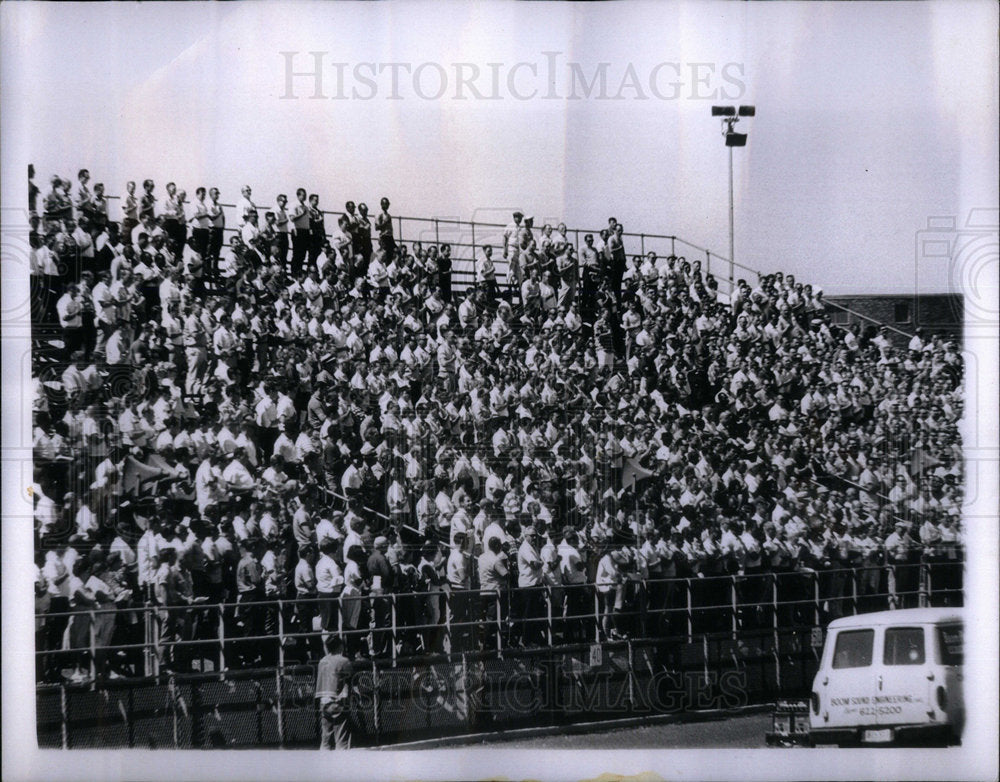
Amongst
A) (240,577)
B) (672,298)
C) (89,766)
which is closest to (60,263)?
(240,577)

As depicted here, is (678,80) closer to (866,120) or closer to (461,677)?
(866,120)

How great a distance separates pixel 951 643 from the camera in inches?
182

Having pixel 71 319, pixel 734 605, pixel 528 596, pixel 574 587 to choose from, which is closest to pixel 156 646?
pixel 71 319

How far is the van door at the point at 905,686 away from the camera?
4.53 meters

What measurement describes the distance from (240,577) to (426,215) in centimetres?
154

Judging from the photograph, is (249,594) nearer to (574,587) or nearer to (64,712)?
(64,712)

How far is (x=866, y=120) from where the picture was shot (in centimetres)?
466

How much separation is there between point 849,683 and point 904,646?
25 cm

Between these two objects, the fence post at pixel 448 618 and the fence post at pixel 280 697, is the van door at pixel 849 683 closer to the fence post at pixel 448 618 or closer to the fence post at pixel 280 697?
the fence post at pixel 448 618

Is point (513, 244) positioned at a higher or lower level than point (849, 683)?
higher

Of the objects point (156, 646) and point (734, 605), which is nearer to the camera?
point (156, 646)

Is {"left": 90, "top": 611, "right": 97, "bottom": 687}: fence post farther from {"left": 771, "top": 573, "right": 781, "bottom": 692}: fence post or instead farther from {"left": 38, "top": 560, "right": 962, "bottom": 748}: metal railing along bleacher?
{"left": 771, "top": 573, "right": 781, "bottom": 692}: fence post

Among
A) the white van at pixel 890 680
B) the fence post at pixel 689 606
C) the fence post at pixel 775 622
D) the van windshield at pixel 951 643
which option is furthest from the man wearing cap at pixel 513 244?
the van windshield at pixel 951 643

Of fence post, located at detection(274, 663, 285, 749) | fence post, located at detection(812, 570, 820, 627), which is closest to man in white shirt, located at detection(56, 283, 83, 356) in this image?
fence post, located at detection(274, 663, 285, 749)
